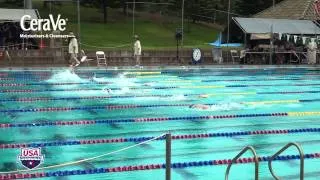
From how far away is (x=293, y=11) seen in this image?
27.8 metres

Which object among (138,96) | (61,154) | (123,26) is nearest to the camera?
(61,154)

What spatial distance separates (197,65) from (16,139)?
14.7 metres

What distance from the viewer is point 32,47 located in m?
22.2

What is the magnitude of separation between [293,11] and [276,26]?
4.44m

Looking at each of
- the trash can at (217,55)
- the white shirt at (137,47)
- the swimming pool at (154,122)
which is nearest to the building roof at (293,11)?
the trash can at (217,55)

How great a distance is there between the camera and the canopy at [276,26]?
23.1 metres

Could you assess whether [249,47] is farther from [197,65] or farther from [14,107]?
[14,107]

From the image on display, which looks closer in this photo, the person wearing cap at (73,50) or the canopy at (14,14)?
the person wearing cap at (73,50)

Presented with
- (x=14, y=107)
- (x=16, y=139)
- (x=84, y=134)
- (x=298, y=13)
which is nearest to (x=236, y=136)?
(x=84, y=134)

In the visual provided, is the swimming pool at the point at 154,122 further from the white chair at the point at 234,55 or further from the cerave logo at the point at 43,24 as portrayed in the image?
the white chair at the point at 234,55

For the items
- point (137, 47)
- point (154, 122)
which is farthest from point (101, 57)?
point (154, 122)

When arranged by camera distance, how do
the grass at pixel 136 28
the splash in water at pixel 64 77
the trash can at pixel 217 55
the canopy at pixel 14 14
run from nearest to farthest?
the splash in water at pixel 64 77 < the canopy at pixel 14 14 < the trash can at pixel 217 55 < the grass at pixel 136 28

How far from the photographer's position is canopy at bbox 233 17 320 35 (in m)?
23.1

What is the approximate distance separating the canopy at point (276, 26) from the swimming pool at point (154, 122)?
6.29 metres
